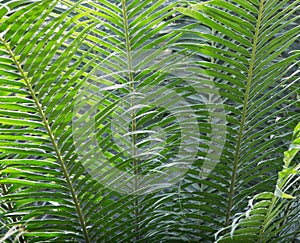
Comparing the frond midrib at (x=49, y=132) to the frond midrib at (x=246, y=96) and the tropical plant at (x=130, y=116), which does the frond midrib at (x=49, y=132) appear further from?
the frond midrib at (x=246, y=96)

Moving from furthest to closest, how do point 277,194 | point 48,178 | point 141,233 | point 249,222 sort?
point 141,233, point 48,178, point 249,222, point 277,194

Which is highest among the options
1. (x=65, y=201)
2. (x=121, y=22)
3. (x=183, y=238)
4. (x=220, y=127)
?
(x=121, y=22)

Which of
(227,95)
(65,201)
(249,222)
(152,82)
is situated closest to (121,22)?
(152,82)

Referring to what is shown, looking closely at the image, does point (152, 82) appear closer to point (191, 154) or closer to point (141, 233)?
point (191, 154)

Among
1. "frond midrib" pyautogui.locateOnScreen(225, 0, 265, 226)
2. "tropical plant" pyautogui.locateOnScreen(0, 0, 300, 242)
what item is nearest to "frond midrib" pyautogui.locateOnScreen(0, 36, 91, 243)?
"tropical plant" pyautogui.locateOnScreen(0, 0, 300, 242)

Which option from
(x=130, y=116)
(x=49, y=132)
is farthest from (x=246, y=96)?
(x=49, y=132)

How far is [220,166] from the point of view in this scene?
1144 mm

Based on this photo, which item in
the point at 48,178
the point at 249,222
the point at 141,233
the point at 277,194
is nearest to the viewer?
the point at 277,194

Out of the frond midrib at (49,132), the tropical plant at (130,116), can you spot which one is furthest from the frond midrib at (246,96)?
the frond midrib at (49,132)

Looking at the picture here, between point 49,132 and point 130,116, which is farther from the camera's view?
point 130,116

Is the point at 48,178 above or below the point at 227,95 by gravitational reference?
below

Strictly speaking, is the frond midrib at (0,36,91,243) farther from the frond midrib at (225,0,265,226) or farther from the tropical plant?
the frond midrib at (225,0,265,226)

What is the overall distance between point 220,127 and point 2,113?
42 centimetres

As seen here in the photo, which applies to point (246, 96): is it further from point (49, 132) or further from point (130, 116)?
point (49, 132)
